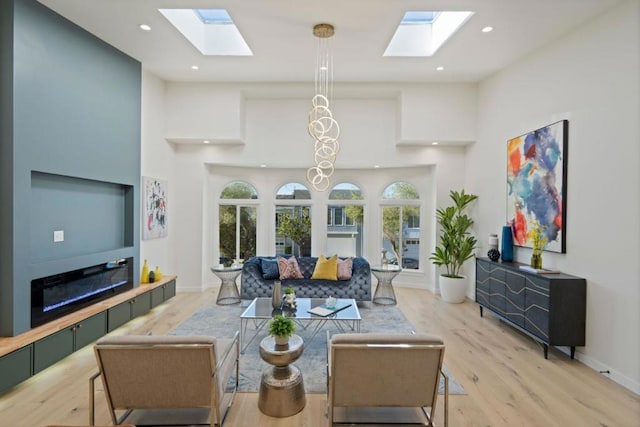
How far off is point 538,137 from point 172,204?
22.0 feet

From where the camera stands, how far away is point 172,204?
22.4 ft

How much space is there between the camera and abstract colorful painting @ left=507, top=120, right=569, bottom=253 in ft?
13.8

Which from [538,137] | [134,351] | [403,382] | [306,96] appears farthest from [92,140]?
[538,137]

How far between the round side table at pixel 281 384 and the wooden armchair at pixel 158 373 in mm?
440

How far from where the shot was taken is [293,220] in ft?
25.4

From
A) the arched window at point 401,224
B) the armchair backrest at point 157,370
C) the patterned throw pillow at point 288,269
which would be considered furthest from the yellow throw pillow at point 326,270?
the armchair backrest at point 157,370

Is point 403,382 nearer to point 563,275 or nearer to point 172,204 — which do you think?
point 563,275

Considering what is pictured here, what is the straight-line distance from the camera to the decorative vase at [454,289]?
6.21 metres

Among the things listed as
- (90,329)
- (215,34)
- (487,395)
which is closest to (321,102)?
(215,34)

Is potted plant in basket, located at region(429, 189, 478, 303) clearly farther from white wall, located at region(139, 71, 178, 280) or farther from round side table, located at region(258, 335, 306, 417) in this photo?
white wall, located at region(139, 71, 178, 280)

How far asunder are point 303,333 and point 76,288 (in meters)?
3.03

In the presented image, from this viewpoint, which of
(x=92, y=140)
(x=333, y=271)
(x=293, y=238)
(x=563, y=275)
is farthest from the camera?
(x=293, y=238)

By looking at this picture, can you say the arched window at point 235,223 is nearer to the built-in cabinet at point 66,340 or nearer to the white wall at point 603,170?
the built-in cabinet at point 66,340

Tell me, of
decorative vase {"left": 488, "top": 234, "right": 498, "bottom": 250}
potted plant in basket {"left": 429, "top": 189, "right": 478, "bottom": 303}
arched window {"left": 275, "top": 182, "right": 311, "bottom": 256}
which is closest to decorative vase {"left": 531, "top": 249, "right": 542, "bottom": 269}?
decorative vase {"left": 488, "top": 234, "right": 498, "bottom": 250}
